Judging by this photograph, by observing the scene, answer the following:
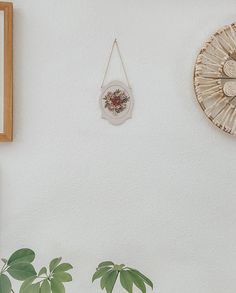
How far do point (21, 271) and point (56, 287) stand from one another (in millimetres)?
123

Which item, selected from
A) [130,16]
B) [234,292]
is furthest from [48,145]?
[234,292]

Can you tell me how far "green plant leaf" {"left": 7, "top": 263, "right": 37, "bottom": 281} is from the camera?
107 cm

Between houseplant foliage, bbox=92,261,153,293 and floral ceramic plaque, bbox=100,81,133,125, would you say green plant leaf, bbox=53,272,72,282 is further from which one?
floral ceramic plaque, bbox=100,81,133,125

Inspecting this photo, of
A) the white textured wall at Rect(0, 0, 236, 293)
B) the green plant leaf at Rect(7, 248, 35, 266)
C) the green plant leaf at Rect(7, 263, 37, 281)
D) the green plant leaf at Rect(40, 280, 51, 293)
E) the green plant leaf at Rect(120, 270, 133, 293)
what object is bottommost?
the green plant leaf at Rect(120, 270, 133, 293)

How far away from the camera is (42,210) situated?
1.36m

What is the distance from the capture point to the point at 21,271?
1.08 meters

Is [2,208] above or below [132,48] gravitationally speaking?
below

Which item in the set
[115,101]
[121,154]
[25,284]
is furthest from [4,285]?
[115,101]

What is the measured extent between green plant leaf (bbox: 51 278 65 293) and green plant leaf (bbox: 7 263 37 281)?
71 mm

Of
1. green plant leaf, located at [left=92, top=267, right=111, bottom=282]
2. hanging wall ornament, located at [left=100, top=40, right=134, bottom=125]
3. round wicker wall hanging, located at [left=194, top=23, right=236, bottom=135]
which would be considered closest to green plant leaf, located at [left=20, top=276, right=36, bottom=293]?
green plant leaf, located at [left=92, top=267, right=111, bottom=282]

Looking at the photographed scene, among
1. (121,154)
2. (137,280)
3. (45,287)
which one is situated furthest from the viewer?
(121,154)

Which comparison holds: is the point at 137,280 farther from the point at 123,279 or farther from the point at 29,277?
the point at 29,277

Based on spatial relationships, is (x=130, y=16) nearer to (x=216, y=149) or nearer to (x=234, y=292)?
(x=216, y=149)

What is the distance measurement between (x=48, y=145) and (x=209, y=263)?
0.76 m
